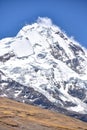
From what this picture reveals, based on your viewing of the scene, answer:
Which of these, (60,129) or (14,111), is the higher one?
(14,111)

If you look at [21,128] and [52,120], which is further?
[52,120]

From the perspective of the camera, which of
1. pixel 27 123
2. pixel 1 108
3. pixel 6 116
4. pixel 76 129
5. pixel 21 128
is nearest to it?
pixel 21 128

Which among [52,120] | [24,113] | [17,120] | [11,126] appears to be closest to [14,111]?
[24,113]

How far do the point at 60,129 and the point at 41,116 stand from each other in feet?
68.3

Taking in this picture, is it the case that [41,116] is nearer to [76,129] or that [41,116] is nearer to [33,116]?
[33,116]

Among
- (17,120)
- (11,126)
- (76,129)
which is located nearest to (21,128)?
(11,126)

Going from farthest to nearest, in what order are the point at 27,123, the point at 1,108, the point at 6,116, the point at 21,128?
the point at 1,108
the point at 6,116
the point at 27,123
the point at 21,128

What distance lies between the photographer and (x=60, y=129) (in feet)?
347

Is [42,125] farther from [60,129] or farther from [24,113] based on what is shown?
[24,113]

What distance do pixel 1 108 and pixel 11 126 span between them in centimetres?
3160

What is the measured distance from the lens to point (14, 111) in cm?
12288

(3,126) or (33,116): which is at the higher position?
(33,116)

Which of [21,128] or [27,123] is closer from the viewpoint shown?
[21,128]

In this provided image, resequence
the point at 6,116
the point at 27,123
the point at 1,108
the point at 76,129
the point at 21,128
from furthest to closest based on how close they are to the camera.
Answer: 1. the point at 1,108
2. the point at 76,129
3. the point at 6,116
4. the point at 27,123
5. the point at 21,128
